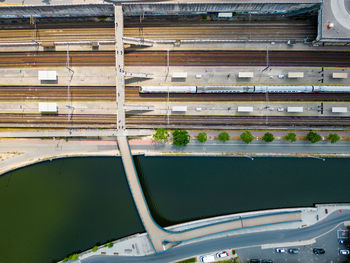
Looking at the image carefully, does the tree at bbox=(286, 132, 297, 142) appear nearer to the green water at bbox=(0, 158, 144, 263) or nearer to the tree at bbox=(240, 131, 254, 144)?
the tree at bbox=(240, 131, 254, 144)

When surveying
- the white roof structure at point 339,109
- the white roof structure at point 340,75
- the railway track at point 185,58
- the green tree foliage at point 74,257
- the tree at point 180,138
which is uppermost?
the railway track at point 185,58

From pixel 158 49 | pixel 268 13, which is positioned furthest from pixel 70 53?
pixel 268 13

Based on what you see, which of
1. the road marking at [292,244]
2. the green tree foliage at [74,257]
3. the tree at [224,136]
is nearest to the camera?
the tree at [224,136]

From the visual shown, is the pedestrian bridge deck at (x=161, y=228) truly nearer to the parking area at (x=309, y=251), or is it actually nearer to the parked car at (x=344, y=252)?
the parking area at (x=309, y=251)

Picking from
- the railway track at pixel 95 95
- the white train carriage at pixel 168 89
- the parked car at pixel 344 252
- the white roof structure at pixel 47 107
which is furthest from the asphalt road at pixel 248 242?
the white roof structure at pixel 47 107

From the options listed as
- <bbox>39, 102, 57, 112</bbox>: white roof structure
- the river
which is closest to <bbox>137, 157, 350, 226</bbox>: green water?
the river

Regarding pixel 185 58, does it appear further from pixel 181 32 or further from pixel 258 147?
pixel 258 147
